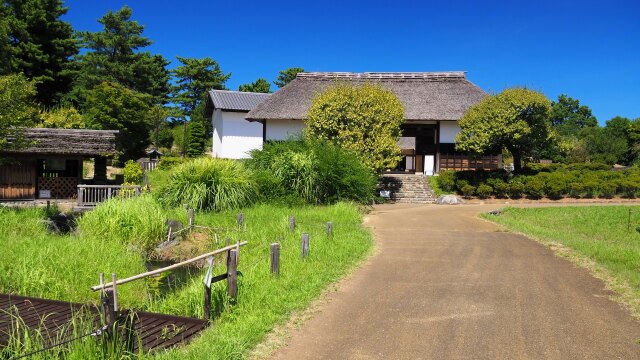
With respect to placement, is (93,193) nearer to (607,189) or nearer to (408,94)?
(408,94)

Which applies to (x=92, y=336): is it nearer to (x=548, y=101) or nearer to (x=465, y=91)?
(x=548, y=101)

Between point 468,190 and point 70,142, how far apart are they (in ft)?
58.5

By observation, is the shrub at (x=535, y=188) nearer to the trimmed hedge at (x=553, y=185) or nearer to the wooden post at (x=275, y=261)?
the trimmed hedge at (x=553, y=185)

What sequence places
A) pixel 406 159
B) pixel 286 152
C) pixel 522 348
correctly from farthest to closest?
pixel 406 159, pixel 286 152, pixel 522 348

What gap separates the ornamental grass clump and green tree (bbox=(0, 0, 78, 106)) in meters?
23.0

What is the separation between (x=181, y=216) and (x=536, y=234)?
9795 mm

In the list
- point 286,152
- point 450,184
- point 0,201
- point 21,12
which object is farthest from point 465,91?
point 21,12

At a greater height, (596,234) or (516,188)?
(516,188)

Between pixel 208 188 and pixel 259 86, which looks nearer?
pixel 208 188

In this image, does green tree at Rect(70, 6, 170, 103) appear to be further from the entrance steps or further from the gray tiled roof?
the entrance steps

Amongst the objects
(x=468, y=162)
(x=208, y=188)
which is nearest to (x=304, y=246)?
(x=208, y=188)

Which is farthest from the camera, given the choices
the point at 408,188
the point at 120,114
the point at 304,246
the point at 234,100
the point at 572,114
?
the point at 572,114

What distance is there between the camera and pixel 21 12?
34531 millimetres

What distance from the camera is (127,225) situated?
38.1ft
